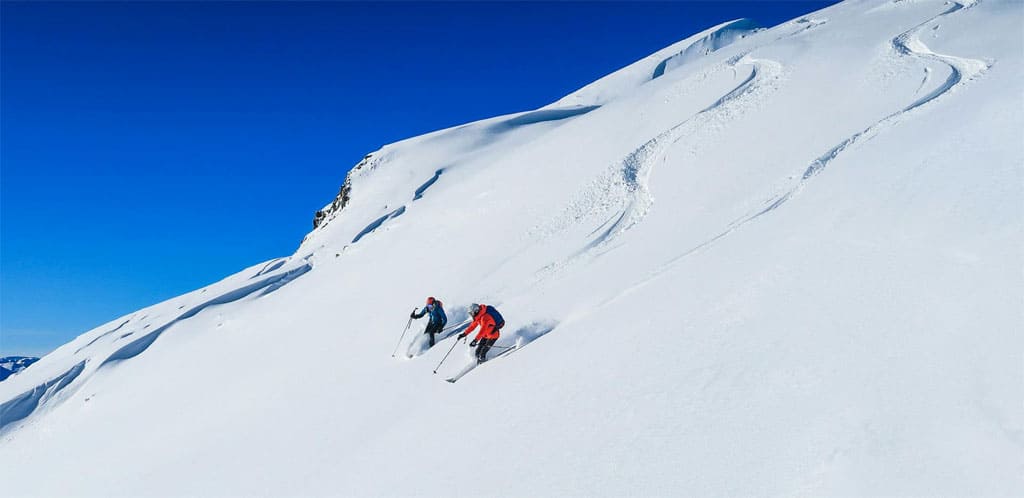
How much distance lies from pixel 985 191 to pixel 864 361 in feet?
14.6

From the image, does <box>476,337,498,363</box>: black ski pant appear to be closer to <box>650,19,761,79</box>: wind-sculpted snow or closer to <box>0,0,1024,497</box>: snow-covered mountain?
<box>0,0,1024,497</box>: snow-covered mountain

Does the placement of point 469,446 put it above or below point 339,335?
below

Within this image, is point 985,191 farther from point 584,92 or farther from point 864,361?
point 584,92

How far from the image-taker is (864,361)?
6.99 meters

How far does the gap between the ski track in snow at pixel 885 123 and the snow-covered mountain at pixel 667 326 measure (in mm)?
108

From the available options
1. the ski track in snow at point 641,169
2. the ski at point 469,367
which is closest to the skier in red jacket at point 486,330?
the ski at point 469,367

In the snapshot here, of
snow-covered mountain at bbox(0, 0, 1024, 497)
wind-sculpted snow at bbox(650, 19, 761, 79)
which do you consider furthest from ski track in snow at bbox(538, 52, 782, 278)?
wind-sculpted snow at bbox(650, 19, 761, 79)

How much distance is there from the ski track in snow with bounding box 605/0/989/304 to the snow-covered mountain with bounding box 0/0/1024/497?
11 centimetres

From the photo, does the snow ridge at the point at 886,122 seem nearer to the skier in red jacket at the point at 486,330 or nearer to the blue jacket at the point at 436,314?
the skier in red jacket at the point at 486,330

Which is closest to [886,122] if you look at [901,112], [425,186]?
[901,112]

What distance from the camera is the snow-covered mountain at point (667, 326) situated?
6.55 m

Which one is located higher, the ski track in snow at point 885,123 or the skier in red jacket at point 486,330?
the skier in red jacket at point 486,330

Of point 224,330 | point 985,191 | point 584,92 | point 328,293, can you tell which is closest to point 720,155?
point 985,191

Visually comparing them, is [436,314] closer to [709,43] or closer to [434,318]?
[434,318]
